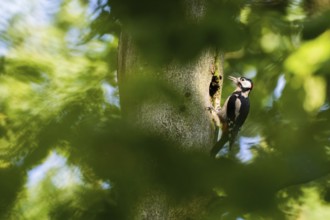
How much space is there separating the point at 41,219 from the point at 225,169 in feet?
1.74

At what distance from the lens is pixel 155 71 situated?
1057 mm

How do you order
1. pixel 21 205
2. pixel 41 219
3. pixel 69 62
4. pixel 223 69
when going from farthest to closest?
pixel 223 69 < pixel 69 62 < pixel 41 219 < pixel 21 205

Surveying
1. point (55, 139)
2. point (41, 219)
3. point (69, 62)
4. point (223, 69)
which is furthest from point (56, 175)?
point (223, 69)

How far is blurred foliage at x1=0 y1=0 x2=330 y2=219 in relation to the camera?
0.86 meters

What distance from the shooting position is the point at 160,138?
0.92 meters

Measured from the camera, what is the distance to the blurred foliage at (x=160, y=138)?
864 mm

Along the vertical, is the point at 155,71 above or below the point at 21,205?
above

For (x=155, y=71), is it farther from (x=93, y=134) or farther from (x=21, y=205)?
(x=21, y=205)

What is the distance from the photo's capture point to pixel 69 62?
161 centimetres

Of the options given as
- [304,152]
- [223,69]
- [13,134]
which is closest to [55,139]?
[13,134]

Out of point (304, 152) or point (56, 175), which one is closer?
point (304, 152)

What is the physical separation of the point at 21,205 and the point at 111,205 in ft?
0.73

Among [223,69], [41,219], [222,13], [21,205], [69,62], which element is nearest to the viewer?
[222,13]

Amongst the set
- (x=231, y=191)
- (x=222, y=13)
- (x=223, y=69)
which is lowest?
(x=223, y=69)
